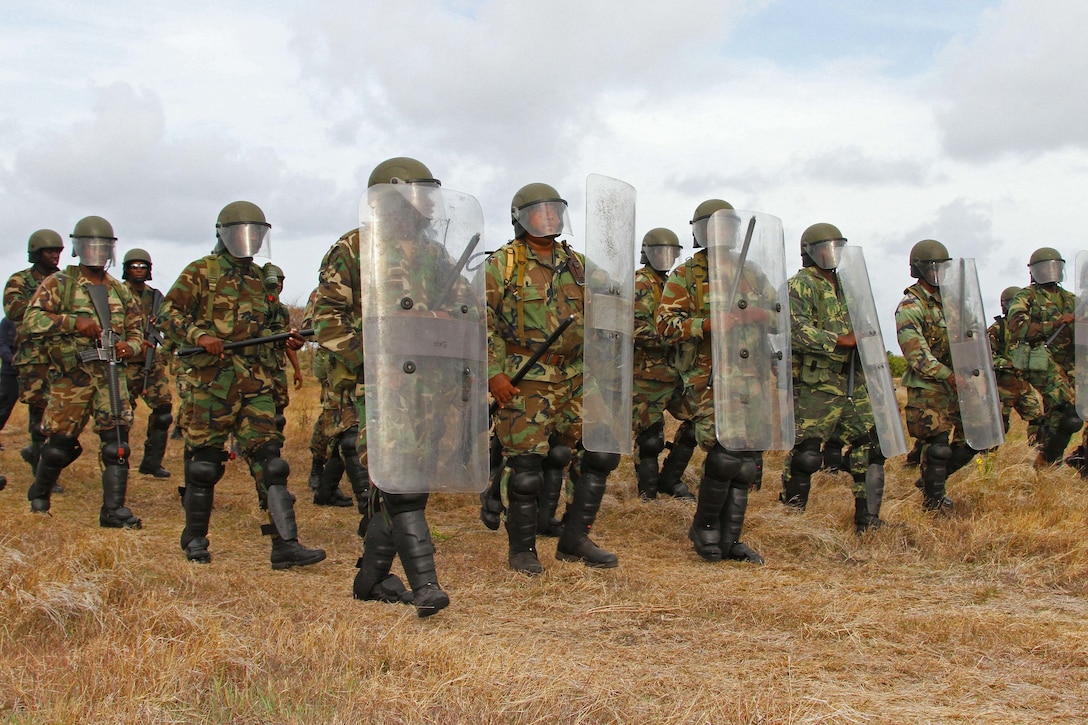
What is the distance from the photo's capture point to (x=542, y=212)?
5512 millimetres

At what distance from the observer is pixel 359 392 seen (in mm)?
4770

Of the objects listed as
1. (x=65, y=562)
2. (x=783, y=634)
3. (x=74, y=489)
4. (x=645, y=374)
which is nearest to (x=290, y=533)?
(x=65, y=562)

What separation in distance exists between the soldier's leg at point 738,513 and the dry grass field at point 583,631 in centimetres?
20

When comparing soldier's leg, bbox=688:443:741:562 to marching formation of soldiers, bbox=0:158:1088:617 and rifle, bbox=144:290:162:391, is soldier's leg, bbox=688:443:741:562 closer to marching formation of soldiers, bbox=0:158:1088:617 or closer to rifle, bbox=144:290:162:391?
marching formation of soldiers, bbox=0:158:1088:617

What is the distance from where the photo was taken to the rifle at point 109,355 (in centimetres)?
729

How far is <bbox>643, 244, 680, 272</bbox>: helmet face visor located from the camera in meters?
8.79

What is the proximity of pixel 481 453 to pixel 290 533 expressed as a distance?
1.75 metres

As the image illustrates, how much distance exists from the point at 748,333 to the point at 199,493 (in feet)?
10.6

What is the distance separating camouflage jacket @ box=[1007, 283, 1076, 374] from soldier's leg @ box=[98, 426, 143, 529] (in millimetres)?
7277

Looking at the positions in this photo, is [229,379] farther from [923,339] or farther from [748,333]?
[923,339]

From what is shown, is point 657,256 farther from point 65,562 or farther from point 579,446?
point 65,562

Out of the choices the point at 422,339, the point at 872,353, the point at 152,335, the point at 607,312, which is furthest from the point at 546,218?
the point at 152,335

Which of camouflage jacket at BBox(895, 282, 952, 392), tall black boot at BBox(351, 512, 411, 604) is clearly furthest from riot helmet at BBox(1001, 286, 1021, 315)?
tall black boot at BBox(351, 512, 411, 604)

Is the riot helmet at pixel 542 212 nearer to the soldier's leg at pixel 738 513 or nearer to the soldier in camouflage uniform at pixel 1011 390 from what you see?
the soldier's leg at pixel 738 513
